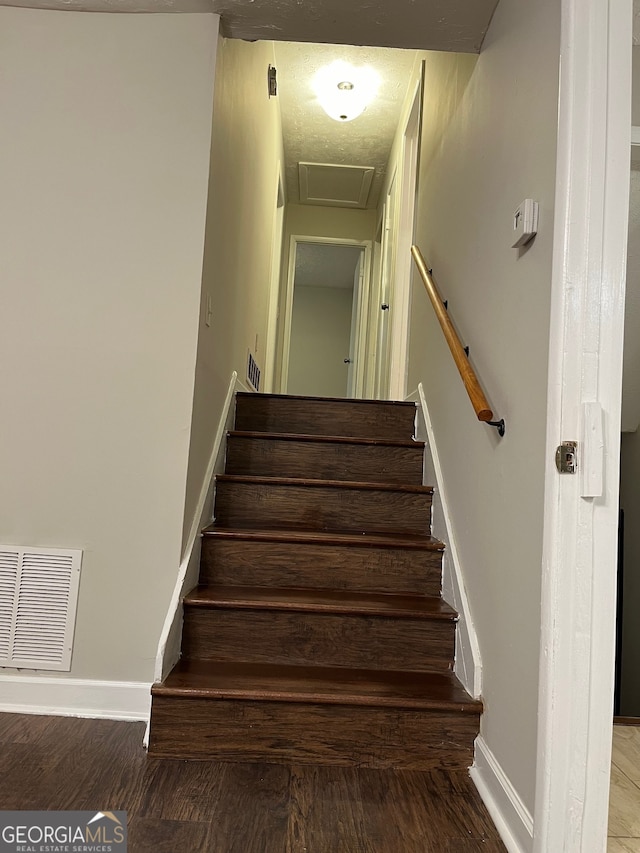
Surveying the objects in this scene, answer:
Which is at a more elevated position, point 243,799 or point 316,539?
point 316,539

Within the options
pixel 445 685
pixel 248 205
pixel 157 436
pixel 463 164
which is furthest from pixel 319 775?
pixel 248 205

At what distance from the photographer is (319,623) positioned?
2.09 m

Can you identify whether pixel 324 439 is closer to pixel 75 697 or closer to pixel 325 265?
pixel 75 697

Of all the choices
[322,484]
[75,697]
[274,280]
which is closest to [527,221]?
[322,484]

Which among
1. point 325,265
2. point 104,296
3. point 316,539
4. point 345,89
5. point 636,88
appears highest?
point 345,89

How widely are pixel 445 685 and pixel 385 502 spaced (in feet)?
2.97

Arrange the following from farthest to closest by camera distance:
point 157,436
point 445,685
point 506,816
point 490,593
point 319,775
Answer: point 157,436, point 445,685, point 490,593, point 319,775, point 506,816

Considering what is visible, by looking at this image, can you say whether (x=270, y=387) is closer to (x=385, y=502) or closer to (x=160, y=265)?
(x=385, y=502)

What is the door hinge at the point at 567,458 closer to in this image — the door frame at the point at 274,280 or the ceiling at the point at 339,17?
the ceiling at the point at 339,17

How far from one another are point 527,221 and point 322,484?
143 cm

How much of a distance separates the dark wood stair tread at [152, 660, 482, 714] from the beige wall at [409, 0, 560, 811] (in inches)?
6.1

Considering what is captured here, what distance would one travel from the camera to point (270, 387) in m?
5.76

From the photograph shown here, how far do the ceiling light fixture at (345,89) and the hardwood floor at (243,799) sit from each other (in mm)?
4148

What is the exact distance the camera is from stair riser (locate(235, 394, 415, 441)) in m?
3.27
